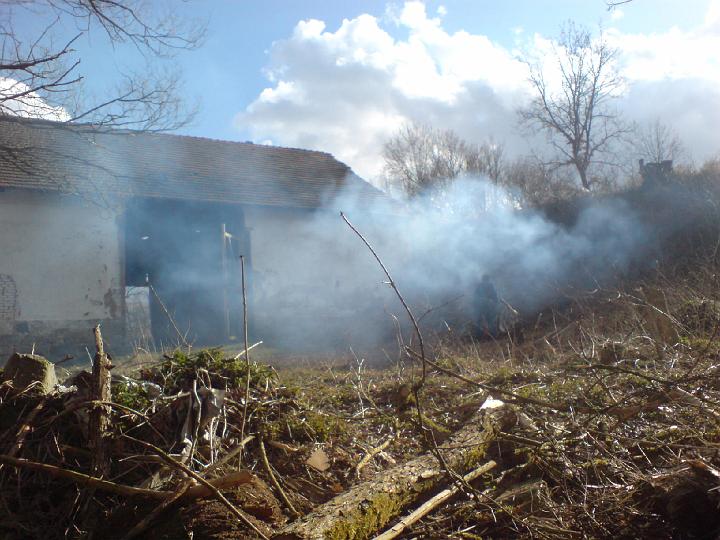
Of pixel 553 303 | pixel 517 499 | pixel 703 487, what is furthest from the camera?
pixel 553 303

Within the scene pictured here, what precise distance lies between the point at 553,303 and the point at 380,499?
37.5 feet

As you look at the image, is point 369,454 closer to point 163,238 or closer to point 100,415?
point 100,415

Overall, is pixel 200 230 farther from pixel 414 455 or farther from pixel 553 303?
pixel 414 455

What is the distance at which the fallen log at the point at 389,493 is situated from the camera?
9.25 ft

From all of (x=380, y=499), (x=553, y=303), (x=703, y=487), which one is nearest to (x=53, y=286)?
(x=553, y=303)

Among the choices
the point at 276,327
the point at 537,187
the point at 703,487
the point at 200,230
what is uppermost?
the point at 537,187

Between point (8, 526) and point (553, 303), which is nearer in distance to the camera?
point (8, 526)

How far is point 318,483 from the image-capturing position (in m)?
3.73

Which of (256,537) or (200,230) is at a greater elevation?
(200,230)

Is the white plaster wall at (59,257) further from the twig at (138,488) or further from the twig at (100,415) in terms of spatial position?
the twig at (138,488)

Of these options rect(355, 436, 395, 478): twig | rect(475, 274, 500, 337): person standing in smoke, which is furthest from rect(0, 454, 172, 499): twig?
rect(475, 274, 500, 337): person standing in smoke

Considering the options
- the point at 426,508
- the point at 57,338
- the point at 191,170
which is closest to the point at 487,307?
the point at 191,170

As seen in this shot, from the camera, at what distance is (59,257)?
12930 mm

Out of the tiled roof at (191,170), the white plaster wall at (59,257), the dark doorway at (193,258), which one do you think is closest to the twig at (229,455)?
the tiled roof at (191,170)
